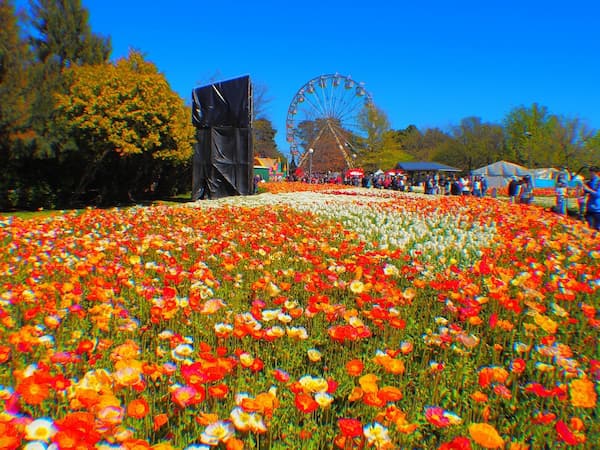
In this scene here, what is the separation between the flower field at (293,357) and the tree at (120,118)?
10325 millimetres

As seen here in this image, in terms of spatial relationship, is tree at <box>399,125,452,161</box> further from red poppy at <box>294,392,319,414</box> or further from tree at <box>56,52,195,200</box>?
red poppy at <box>294,392,319,414</box>

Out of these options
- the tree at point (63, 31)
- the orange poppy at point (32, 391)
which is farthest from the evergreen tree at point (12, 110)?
the orange poppy at point (32, 391)

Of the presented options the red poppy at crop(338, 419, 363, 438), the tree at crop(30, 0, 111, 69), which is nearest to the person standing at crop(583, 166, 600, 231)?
the red poppy at crop(338, 419, 363, 438)

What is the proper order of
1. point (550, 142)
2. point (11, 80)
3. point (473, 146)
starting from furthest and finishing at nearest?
1. point (473, 146)
2. point (550, 142)
3. point (11, 80)

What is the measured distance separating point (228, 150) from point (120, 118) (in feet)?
15.0

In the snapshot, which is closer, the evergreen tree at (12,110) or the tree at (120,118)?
the evergreen tree at (12,110)

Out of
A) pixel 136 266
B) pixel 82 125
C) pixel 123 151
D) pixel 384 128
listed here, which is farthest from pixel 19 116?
pixel 384 128

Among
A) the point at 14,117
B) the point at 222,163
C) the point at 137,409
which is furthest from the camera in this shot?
the point at 222,163

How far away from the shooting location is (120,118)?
14500mm

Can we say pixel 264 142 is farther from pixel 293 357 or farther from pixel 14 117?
pixel 293 357

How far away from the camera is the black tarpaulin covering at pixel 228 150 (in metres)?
17.6

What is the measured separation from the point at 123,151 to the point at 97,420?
14468 millimetres

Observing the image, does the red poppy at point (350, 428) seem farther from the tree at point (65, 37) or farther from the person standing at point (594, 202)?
the tree at point (65, 37)

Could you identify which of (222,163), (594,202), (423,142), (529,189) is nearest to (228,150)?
(222,163)
